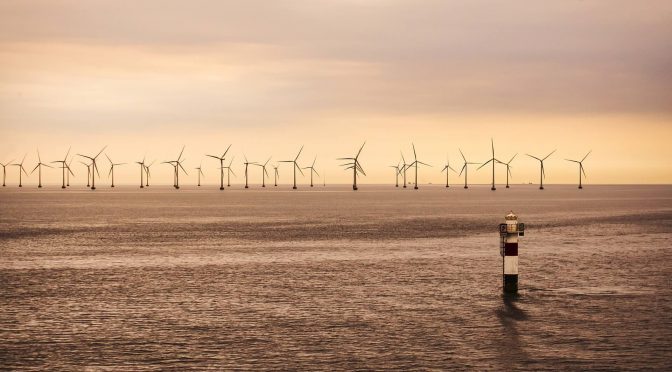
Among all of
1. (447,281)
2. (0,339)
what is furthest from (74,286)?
(447,281)

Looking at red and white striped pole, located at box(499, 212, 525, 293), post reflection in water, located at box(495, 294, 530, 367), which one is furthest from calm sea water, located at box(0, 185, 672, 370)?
red and white striped pole, located at box(499, 212, 525, 293)

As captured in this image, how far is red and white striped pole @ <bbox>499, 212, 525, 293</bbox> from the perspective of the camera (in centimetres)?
2577

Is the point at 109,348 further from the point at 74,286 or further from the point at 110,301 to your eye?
the point at 74,286

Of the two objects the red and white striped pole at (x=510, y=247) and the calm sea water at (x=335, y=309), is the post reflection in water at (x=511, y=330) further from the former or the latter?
the red and white striped pole at (x=510, y=247)

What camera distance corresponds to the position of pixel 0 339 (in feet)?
65.1

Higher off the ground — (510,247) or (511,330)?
(510,247)

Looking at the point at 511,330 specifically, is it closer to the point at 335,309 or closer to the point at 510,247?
the point at 335,309

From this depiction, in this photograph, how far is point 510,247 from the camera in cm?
2608

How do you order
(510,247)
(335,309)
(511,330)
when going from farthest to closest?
(510,247), (335,309), (511,330)

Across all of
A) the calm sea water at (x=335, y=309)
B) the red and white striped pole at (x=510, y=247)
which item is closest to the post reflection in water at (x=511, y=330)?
the calm sea water at (x=335, y=309)

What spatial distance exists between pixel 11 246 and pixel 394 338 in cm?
3902

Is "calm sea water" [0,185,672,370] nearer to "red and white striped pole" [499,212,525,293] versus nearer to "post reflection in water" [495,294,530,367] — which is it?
"post reflection in water" [495,294,530,367]

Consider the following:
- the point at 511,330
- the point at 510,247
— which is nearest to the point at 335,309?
the point at 511,330

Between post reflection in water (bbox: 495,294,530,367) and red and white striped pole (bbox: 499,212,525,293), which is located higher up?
red and white striped pole (bbox: 499,212,525,293)
